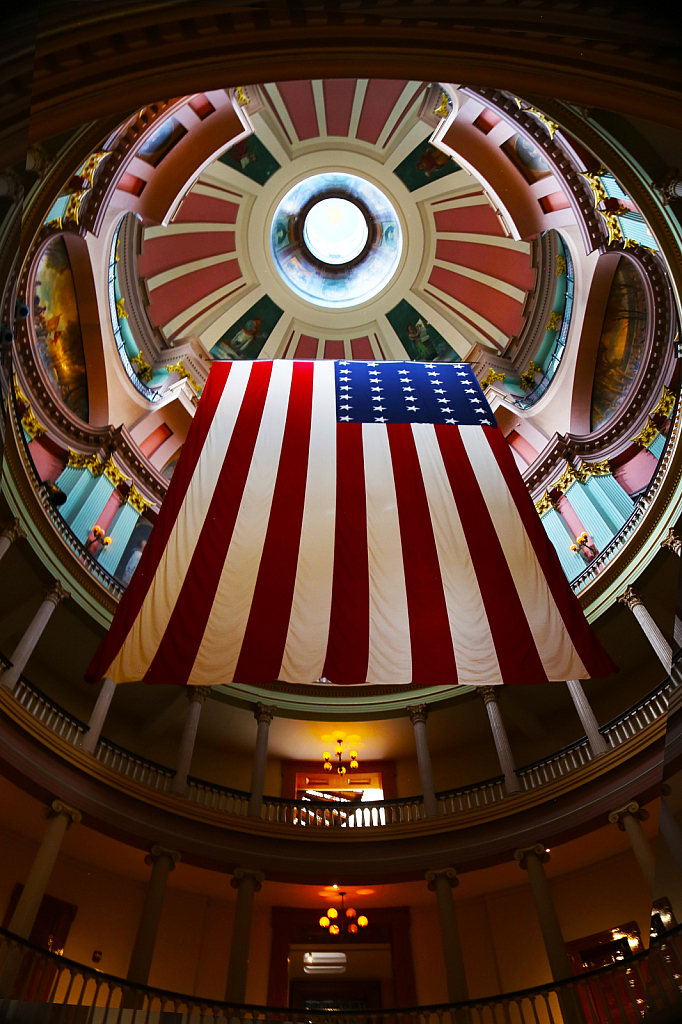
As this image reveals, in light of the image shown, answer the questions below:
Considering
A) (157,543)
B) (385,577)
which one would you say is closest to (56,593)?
(157,543)

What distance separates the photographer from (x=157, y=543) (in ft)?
25.3

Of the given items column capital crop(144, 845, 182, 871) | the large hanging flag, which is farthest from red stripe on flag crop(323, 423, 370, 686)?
column capital crop(144, 845, 182, 871)

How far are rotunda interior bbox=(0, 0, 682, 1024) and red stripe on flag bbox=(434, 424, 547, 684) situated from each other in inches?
3.1

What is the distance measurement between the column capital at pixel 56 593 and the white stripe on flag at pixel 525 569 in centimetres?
918

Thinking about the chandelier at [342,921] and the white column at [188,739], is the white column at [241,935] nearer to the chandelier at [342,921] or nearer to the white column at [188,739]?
the chandelier at [342,921]

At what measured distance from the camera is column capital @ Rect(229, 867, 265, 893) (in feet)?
41.4

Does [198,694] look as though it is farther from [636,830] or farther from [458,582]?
[458,582]

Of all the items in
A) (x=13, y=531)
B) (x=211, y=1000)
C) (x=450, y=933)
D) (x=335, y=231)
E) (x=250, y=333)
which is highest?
(x=335, y=231)

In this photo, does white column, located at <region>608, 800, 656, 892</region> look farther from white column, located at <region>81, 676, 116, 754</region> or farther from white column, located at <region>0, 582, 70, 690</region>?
white column, located at <region>0, 582, 70, 690</region>

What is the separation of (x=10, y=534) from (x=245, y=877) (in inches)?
317

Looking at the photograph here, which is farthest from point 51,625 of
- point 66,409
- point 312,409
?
point 312,409

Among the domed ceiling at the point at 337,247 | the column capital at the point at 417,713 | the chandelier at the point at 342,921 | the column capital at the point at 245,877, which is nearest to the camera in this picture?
the column capital at the point at 245,877

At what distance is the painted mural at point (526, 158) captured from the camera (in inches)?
571

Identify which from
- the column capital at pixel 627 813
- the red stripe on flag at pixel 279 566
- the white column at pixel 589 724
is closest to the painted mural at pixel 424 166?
the red stripe on flag at pixel 279 566
